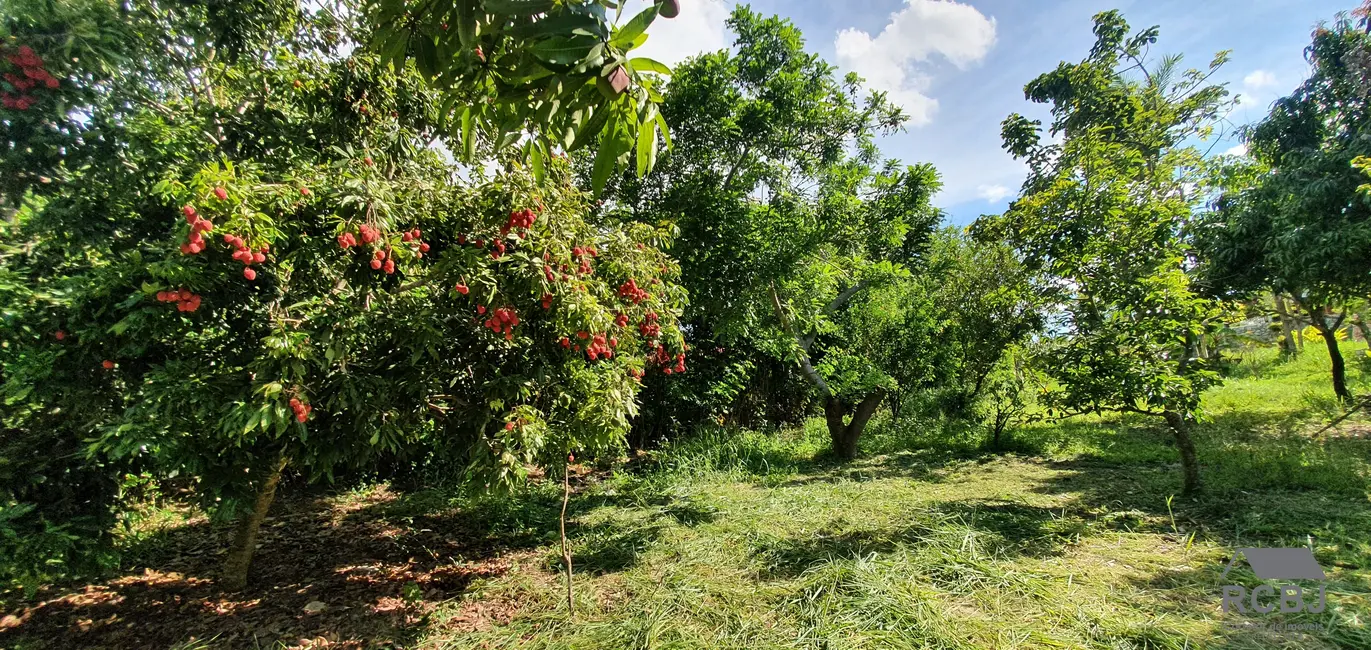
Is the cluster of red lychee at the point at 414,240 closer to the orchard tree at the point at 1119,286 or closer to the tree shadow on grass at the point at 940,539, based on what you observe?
the tree shadow on grass at the point at 940,539

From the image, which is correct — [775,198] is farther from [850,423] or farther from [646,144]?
[646,144]

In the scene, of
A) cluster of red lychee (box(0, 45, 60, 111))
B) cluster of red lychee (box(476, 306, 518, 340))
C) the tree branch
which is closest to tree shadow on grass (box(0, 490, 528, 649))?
cluster of red lychee (box(476, 306, 518, 340))

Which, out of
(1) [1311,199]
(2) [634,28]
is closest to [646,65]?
(2) [634,28]

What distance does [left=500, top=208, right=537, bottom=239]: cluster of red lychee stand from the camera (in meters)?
2.46

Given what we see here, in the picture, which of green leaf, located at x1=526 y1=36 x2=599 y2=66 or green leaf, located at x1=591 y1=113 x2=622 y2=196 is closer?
green leaf, located at x1=526 y1=36 x2=599 y2=66

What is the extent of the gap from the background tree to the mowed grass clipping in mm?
1840

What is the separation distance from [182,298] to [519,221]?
1296 millimetres

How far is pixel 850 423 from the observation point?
265 inches

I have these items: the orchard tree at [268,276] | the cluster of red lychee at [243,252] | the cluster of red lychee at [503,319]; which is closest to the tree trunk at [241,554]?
the orchard tree at [268,276]

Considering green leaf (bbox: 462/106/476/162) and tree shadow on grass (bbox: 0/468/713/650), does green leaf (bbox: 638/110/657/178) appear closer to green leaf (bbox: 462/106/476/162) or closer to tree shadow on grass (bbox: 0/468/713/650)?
green leaf (bbox: 462/106/476/162)

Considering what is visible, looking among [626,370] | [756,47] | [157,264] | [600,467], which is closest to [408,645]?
[626,370]

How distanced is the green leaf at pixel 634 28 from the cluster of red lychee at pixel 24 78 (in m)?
2.73

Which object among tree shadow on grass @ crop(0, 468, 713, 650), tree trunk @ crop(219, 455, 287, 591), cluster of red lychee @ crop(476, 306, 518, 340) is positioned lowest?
tree shadow on grass @ crop(0, 468, 713, 650)

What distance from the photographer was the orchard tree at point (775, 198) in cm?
520
